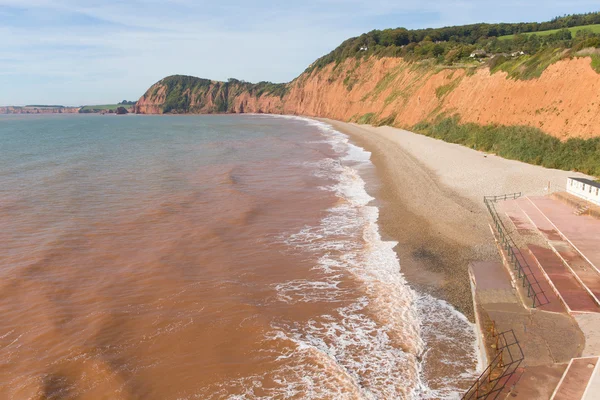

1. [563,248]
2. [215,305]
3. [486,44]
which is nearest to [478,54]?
[486,44]

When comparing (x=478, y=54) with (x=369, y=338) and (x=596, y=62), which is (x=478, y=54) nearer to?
(x=596, y=62)

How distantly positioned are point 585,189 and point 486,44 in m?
65.1

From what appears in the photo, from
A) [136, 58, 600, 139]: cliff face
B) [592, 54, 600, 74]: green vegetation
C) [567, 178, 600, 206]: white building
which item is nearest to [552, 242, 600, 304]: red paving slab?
[567, 178, 600, 206]: white building

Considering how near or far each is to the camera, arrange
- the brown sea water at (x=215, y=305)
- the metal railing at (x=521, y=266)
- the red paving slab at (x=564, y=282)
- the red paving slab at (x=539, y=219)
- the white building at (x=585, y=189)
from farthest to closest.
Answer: the white building at (x=585, y=189) < the red paving slab at (x=539, y=219) < the metal railing at (x=521, y=266) < the red paving slab at (x=564, y=282) < the brown sea water at (x=215, y=305)

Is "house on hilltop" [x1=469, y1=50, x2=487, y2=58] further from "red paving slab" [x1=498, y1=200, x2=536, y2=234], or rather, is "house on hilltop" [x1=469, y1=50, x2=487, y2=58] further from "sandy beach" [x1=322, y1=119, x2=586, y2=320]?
"red paving slab" [x1=498, y1=200, x2=536, y2=234]

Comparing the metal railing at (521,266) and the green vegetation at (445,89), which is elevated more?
the green vegetation at (445,89)

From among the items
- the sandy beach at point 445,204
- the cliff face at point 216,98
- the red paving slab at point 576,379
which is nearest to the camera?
the red paving slab at point 576,379

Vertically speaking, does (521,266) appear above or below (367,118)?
below

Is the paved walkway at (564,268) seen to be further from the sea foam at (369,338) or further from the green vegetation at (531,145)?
the green vegetation at (531,145)

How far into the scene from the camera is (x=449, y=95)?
43750 mm

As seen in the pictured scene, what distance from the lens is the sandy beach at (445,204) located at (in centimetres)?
1305

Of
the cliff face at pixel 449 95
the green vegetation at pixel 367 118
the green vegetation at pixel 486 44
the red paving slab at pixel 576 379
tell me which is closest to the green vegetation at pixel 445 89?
the cliff face at pixel 449 95

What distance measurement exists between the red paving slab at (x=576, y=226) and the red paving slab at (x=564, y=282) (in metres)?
0.74

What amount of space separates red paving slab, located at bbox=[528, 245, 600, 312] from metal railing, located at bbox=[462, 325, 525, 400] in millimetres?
2115
